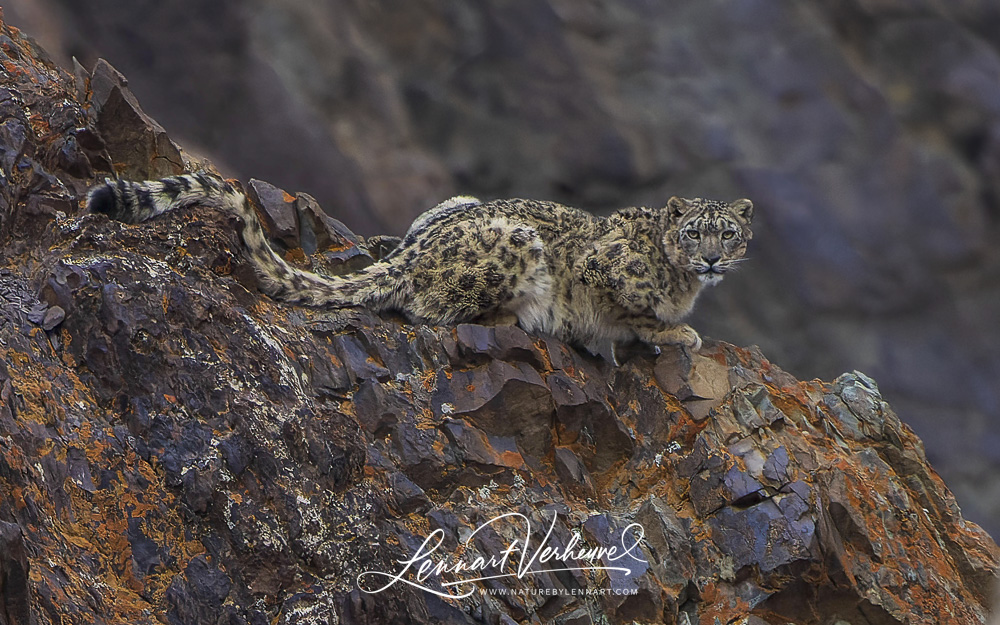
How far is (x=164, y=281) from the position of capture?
6.81m

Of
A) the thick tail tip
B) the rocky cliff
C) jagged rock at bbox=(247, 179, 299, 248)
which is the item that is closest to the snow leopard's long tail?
the thick tail tip

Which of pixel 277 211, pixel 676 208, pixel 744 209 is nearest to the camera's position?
pixel 277 211

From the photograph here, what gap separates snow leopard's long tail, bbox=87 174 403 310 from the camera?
23.6 feet

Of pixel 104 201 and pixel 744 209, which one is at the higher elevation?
pixel 104 201

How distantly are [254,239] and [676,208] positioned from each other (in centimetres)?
399

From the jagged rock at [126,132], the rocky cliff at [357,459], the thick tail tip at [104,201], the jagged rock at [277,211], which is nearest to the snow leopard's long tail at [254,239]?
the thick tail tip at [104,201]

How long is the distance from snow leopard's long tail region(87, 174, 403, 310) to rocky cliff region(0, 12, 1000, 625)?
0.13 m

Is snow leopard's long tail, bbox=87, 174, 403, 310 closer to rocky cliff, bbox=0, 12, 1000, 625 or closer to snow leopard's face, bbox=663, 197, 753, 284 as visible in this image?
rocky cliff, bbox=0, 12, 1000, 625

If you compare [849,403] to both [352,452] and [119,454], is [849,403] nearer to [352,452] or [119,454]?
[352,452]

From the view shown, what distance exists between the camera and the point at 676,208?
9.28m

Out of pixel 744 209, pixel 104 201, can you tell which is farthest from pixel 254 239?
pixel 744 209

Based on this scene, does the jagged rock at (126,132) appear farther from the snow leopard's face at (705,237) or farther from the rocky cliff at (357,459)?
the snow leopard's face at (705,237)

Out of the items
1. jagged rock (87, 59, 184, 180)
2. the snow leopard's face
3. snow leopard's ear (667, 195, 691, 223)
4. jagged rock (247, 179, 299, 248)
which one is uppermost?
jagged rock (87, 59, 184, 180)

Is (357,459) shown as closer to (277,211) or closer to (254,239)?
(254,239)
